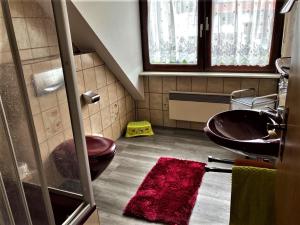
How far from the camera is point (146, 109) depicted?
10.9 ft

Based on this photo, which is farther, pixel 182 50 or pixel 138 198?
pixel 182 50

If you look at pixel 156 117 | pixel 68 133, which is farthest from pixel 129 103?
pixel 68 133

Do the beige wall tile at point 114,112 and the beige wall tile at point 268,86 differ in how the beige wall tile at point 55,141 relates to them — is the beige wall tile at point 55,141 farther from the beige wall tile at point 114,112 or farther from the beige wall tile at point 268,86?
the beige wall tile at point 268,86

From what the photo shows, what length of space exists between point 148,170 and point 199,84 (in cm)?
120

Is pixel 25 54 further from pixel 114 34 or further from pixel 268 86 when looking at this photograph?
pixel 268 86

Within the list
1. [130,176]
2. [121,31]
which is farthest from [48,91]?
[121,31]

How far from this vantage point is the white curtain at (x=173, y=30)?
2738mm

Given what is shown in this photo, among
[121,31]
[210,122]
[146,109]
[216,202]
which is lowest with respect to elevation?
[216,202]

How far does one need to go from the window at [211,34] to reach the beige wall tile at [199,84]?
0.12 meters

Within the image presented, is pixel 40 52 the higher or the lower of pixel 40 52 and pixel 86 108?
the higher

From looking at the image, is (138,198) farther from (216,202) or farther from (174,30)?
(174,30)

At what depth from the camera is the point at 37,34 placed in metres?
0.92

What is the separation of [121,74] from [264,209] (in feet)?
6.59

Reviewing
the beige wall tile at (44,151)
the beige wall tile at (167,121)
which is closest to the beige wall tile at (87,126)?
the beige wall tile at (167,121)
